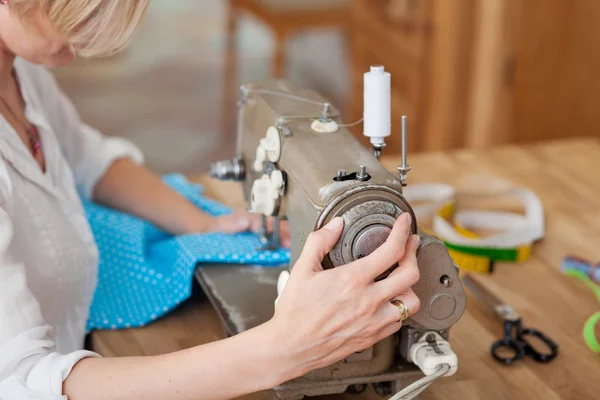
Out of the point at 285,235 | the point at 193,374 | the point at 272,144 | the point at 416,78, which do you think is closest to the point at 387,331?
the point at 193,374

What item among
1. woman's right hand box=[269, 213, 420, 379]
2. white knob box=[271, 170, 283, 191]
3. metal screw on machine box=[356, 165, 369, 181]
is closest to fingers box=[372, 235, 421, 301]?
woman's right hand box=[269, 213, 420, 379]

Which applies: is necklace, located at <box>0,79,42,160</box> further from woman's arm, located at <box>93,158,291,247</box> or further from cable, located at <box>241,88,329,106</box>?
cable, located at <box>241,88,329,106</box>

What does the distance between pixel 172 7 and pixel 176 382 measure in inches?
225

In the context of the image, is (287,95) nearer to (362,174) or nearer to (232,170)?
(232,170)

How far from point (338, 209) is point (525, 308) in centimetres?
54

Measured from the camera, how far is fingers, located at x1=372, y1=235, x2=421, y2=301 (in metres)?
1.02

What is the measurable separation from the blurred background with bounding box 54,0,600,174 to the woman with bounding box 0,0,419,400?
145 cm

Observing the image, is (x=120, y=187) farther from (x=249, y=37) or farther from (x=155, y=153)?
(x=249, y=37)

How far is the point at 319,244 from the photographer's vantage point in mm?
1029

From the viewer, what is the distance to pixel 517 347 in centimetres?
132

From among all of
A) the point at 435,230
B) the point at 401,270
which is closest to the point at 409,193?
the point at 435,230

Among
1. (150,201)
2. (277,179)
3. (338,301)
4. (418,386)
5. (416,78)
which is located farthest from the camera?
(416,78)

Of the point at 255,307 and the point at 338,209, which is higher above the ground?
the point at 338,209

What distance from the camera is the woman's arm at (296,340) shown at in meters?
1.00
